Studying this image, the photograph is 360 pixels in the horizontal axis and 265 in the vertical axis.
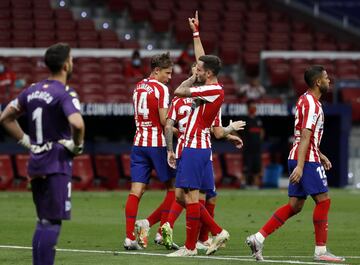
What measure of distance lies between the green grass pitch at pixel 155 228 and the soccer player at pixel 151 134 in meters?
0.67

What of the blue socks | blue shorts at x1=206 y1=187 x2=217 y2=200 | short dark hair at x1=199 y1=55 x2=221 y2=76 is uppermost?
short dark hair at x1=199 y1=55 x2=221 y2=76

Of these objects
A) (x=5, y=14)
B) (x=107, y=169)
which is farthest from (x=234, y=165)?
(x=5, y=14)

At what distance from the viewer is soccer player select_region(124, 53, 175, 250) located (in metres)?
13.8

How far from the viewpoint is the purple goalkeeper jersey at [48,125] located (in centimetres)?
944

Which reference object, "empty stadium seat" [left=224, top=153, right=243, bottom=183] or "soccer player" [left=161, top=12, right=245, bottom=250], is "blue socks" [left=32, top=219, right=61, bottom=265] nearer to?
"soccer player" [left=161, top=12, right=245, bottom=250]

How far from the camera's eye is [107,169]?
86.6 ft

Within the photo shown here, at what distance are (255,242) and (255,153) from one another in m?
14.5

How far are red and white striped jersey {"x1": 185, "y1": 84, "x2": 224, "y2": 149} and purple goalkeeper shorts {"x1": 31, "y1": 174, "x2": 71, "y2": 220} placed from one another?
310cm

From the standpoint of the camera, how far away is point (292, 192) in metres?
12.4

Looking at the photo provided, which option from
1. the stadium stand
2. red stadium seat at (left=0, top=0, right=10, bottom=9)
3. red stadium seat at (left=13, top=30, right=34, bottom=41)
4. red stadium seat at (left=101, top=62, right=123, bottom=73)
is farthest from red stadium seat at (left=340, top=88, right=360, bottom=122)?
red stadium seat at (left=0, top=0, right=10, bottom=9)

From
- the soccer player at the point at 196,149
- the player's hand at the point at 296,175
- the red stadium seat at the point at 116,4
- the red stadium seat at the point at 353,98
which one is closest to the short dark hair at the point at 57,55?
the soccer player at the point at 196,149

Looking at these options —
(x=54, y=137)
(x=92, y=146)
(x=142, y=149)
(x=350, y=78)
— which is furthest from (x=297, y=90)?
(x=54, y=137)

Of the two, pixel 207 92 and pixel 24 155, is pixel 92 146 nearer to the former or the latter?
pixel 24 155

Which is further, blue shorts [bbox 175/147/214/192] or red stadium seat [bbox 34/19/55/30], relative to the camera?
red stadium seat [bbox 34/19/55/30]
